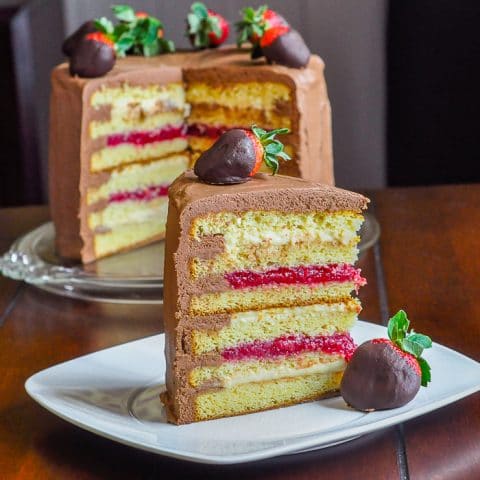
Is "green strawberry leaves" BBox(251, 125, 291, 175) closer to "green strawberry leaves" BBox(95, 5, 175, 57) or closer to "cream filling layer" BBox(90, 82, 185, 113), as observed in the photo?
"cream filling layer" BBox(90, 82, 185, 113)

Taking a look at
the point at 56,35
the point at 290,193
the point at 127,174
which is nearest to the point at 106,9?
the point at 56,35

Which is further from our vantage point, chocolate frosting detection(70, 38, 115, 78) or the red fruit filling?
chocolate frosting detection(70, 38, 115, 78)

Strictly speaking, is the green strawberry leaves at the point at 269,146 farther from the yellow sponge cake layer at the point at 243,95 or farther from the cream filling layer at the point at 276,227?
the yellow sponge cake layer at the point at 243,95

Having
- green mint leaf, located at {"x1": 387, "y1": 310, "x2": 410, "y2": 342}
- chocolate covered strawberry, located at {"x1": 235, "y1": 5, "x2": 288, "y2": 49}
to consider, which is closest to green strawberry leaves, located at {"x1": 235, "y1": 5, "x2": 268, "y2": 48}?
chocolate covered strawberry, located at {"x1": 235, "y1": 5, "x2": 288, "y2": 49}

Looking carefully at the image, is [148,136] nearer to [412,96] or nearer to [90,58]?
[90,58]

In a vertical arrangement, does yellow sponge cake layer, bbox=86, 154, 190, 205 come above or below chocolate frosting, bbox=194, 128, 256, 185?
below

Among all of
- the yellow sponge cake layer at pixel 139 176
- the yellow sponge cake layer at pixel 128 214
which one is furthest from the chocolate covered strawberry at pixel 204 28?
the yellow sponge cake layer at pixel 128 214

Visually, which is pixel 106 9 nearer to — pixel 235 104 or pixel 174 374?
pixel 235 104
